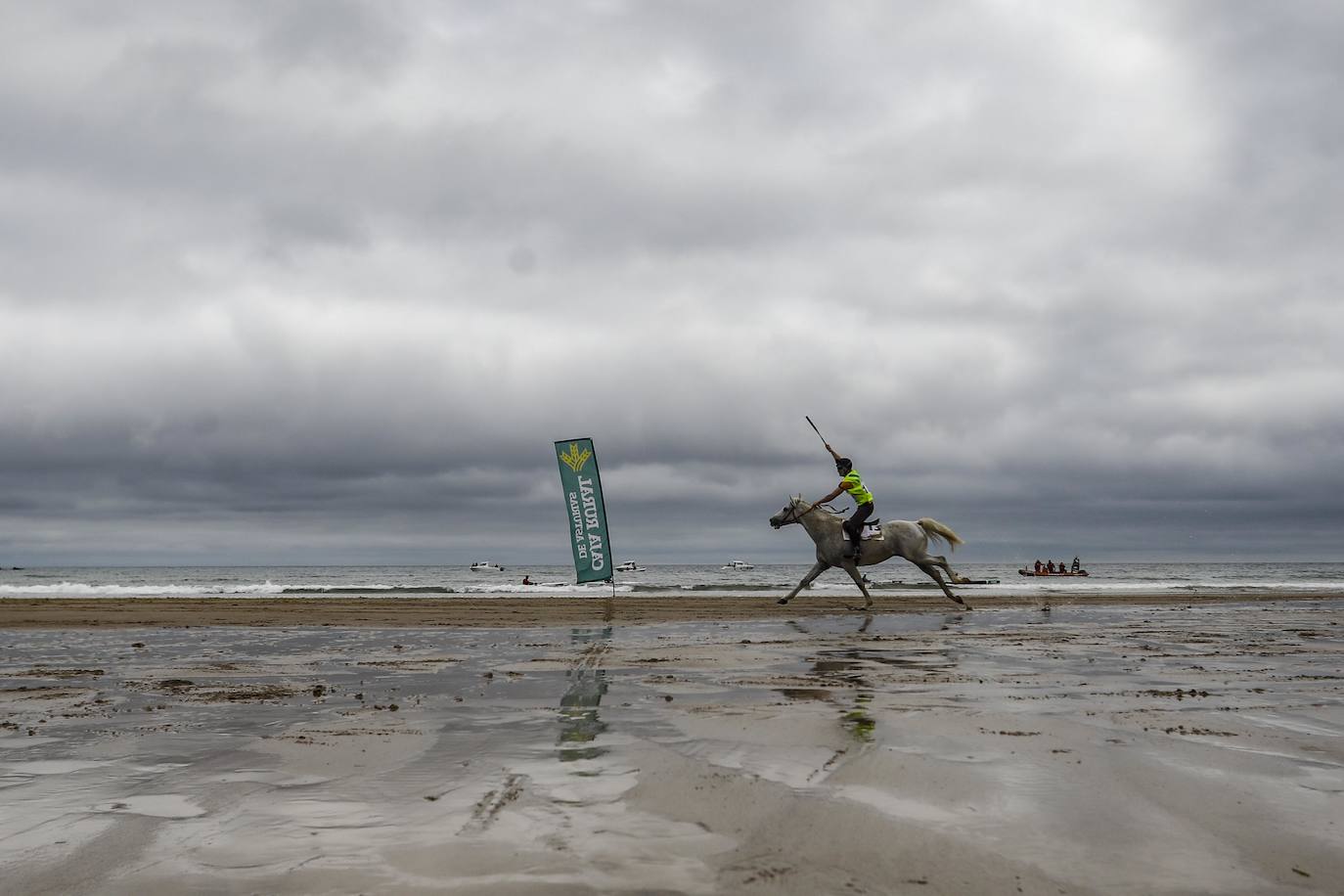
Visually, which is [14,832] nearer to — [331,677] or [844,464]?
[331,677]

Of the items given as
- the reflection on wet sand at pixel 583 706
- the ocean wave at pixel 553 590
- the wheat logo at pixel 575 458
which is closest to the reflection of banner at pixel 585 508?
the wheat logo at pixel 575 458

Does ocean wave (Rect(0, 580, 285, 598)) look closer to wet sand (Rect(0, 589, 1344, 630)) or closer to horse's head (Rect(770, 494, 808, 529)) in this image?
wet sand (Rect(0, 589, 1344, 630))

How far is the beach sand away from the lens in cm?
376

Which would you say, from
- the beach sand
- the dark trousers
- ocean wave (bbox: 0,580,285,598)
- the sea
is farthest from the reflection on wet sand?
ocean wave (bbox: 0,580,285,598)

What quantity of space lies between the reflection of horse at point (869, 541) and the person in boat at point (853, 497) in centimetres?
38

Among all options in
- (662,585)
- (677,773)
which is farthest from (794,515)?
(662,585)

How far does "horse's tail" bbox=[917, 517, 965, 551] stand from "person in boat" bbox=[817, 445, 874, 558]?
6.39 feet

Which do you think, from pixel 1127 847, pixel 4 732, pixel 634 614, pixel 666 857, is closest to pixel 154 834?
pixel 666 857

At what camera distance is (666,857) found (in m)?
3.89

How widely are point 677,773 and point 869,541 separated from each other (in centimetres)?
1741

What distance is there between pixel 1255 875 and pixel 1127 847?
50cm

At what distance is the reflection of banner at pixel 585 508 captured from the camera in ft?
82.9

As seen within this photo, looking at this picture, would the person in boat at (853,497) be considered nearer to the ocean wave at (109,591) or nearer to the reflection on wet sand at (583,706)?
the reflection on wet sand at (583,706)

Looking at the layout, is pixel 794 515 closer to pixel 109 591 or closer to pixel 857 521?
pixel 857 521
